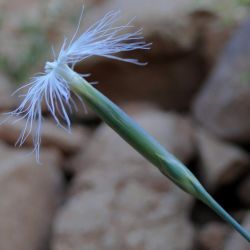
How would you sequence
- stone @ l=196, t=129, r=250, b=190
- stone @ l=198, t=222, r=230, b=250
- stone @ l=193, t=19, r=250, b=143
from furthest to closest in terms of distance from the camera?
stone @ l=193, t=19, r=250, b=143, stone @ l=196, t=129, r=250, b=190, stone @ l=198, t=222, r=230, b=250

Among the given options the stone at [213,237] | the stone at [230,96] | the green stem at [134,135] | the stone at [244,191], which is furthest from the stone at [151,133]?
the green stem at [134,135]

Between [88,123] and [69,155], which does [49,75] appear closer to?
[69,155]

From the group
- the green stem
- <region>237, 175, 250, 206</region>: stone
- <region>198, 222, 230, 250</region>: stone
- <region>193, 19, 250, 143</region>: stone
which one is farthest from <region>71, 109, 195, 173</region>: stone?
the green stem

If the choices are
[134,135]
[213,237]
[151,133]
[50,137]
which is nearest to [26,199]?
[50,137]

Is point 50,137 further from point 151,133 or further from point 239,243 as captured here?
point 239,243

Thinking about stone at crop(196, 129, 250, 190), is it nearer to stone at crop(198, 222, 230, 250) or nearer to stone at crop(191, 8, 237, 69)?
stone at crop(198, 222, 230, 250)

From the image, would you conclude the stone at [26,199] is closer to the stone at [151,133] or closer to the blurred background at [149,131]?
the blurred background at [149,131]
